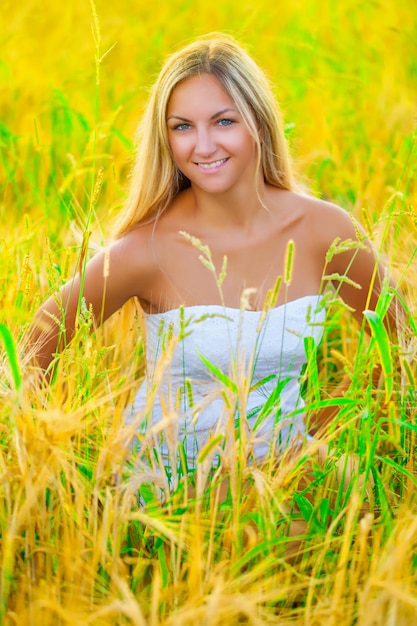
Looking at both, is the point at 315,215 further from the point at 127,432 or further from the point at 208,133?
the point at 127,432

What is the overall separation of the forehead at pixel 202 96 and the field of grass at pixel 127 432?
0.28 meters

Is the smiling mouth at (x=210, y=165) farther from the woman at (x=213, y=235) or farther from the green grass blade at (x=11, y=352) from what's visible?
the green grass blade at (x=11, y=352)

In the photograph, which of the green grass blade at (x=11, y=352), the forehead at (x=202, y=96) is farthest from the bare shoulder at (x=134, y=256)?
the green grass blade at (x=11, y=352)

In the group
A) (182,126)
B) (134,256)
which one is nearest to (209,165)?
(182,126)

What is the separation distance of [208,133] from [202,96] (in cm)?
8

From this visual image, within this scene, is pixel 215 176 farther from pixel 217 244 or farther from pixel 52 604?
pixel 52 604

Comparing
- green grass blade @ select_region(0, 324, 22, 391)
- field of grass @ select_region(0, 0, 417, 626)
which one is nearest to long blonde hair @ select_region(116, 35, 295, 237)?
field of grass @ select_region(0, 0, 417, 626)

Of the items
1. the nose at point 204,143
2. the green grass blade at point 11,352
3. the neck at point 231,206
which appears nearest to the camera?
the green grass blade at point 11,352

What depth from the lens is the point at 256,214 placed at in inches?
81.8

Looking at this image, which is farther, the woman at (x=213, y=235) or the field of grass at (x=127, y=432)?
the woman at (x=213, y=235)

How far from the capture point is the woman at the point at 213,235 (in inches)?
76.0

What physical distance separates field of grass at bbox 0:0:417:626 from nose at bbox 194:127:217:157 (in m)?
0.25

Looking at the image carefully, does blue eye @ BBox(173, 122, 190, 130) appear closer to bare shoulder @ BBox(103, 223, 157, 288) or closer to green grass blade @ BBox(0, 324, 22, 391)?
bare shoulder @ BBox(103, 223, 157, 288)

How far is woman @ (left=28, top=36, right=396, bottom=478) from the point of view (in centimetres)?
193
